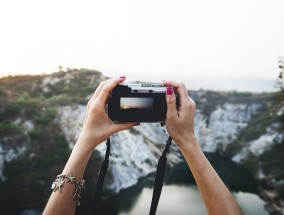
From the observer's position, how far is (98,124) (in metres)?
1.66

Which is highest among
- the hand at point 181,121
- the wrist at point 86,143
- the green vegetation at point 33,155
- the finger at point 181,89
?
the finger at point 181,89

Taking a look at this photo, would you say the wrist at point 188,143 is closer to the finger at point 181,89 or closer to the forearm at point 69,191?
the finger at point 181,89

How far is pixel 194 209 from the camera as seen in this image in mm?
30984

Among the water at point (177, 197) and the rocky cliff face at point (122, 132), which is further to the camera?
the rocky cliff face at point (122, 132)

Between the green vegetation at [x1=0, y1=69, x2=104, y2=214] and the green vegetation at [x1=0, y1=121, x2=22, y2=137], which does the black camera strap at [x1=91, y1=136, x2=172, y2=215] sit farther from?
the green vegetation at [x1=0, y1=121, x2=22, y2=137]

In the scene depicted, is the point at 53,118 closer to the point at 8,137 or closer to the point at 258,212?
the point at 8,137

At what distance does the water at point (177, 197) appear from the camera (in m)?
29.8

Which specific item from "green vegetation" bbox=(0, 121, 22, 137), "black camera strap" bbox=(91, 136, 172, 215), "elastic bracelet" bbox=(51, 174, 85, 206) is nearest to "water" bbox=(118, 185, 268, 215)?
"green vegetation" bbox=(0, 121, 22, 137)

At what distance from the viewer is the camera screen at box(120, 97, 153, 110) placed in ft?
6.60

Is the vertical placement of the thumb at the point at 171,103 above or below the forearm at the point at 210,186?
above

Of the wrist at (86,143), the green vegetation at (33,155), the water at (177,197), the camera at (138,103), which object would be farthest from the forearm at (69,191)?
the green vegetation at (33,155)

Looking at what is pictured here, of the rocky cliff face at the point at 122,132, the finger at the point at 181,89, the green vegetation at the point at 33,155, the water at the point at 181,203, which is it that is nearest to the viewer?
the finger at the point at 181,89

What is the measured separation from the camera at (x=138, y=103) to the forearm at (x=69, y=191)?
1.31ft

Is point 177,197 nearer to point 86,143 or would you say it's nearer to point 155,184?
point 155,184
